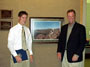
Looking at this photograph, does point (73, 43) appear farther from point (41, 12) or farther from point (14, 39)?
point (41, 12)

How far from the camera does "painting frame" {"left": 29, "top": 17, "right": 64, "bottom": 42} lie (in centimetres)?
370

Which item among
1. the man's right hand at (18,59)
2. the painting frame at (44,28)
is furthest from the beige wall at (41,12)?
the man's right hand at (18,59)

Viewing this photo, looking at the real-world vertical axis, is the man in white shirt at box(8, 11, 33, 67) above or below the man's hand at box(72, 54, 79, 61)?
above

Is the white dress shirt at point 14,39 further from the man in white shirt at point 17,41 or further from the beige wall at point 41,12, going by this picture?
the beige wall at point 41,12

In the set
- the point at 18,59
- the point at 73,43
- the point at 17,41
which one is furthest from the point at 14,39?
the point at 73,43

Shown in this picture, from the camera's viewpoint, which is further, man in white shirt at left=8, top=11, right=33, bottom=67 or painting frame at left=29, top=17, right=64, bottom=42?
painting frame at left=29, top=17, right=64, bottom=42

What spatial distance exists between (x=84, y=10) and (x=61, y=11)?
56 cm

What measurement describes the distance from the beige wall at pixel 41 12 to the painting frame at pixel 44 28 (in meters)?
0.10

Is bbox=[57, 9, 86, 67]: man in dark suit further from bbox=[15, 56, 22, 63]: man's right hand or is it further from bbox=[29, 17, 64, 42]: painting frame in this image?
bbox=[29, 17, 64, 42]: painting frame

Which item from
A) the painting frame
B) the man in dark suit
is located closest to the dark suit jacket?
the man in dark suit

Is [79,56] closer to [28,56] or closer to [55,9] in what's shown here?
[28,56]

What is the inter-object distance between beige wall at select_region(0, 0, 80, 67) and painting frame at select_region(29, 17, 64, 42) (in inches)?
3.8

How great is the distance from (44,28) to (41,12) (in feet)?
1.23

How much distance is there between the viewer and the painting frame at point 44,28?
3.70 metres
